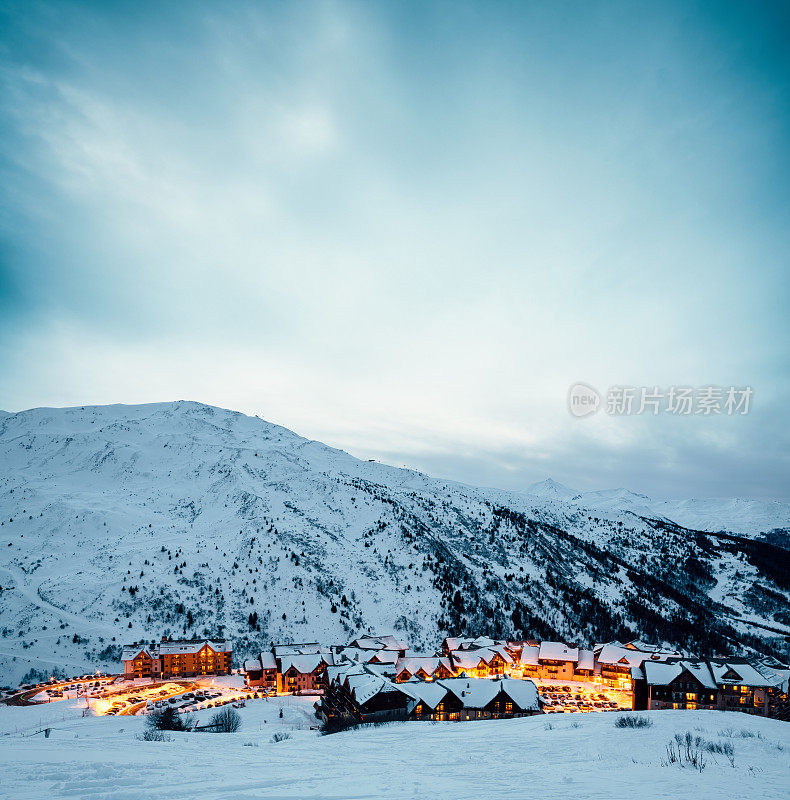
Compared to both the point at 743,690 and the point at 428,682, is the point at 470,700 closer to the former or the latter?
the point at 428,682

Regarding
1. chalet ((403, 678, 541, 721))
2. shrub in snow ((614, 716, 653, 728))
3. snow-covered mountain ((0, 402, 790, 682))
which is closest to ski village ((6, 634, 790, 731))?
chalet ((403, 678, 541, 721))

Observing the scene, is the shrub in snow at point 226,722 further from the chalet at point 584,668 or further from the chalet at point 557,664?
the chalet at point 584,668

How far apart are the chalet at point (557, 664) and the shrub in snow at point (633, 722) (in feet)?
182

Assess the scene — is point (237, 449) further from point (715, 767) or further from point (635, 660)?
point (715, 767)

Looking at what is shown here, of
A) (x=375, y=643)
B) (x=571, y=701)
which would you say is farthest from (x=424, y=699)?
(x=375, y=643)

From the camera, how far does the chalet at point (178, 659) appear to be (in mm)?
66750

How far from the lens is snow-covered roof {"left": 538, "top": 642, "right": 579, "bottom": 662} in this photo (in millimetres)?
71562

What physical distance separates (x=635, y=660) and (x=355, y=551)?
65361 millimetres

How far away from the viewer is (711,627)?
12962 cm

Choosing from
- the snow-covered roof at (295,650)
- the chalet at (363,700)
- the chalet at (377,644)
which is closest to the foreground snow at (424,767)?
the chalet at (363,700)

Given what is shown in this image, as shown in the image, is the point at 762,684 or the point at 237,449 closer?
the point at 762,684

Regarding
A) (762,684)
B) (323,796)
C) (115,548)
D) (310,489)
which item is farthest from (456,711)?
(310,489)

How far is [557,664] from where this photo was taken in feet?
236

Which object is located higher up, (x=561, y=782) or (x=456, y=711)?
(x=561, y=782)
